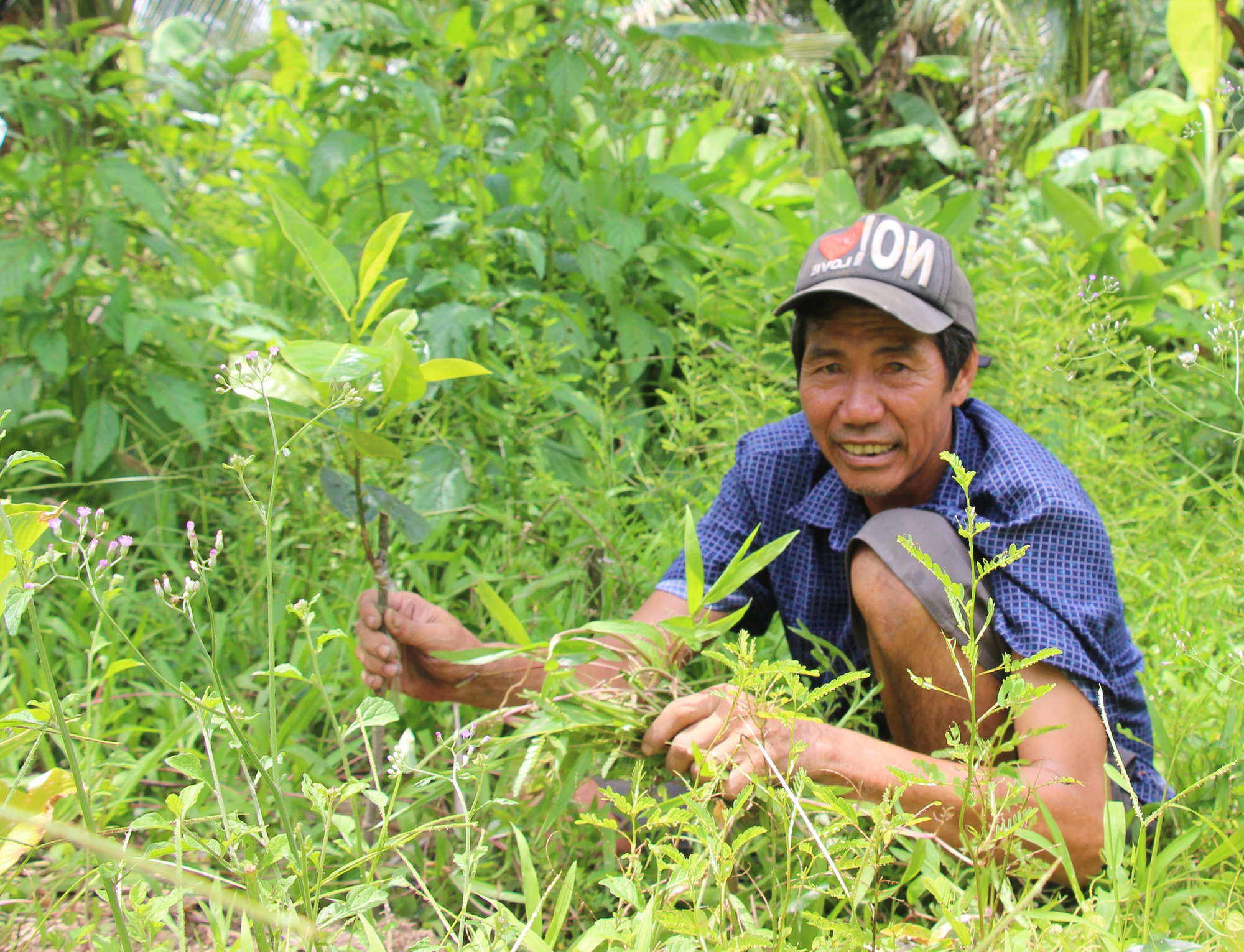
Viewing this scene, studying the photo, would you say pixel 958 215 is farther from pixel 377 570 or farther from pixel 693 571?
pixel 377 570

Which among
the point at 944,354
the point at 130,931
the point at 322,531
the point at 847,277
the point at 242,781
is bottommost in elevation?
the point at 242,781

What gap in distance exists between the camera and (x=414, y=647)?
1.54 m

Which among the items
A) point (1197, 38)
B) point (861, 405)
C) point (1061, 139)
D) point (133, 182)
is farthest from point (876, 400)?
point (1061, 139)

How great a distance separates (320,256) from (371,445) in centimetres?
27

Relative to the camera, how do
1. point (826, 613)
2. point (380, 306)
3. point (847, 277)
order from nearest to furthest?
point (380, 306)
point (847, 277)
point (826, 613)

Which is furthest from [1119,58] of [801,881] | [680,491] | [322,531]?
[801,881]

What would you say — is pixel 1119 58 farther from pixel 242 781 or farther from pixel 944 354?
pixel 242 781

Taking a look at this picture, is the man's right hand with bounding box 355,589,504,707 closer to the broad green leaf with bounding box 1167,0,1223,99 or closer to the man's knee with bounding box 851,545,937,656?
the man's knee with bounding box 851,545,937,656

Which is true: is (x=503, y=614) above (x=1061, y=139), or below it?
below

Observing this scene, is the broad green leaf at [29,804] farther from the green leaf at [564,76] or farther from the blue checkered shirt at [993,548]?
the green leaf at [564,76]

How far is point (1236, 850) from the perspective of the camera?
3.73 feet

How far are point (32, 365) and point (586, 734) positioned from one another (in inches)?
70.2

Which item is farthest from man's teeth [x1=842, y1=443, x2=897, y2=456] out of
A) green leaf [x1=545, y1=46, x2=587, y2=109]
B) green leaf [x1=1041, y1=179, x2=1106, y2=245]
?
green leaf [x1=1041, y1=179, x2=1106, y2=245]

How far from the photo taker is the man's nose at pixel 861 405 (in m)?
1.67
